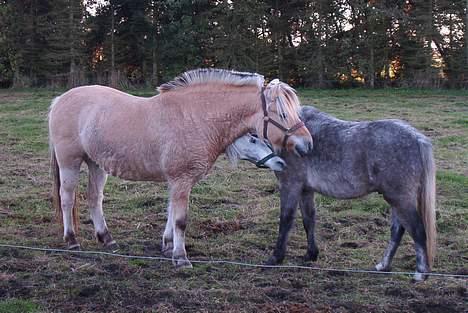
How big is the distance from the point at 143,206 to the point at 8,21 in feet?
67.9

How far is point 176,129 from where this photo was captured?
16.9 feet

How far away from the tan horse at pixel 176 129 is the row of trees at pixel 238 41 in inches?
686

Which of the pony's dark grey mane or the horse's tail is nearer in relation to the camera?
the pony's dark grey mane

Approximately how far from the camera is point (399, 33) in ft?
76.4

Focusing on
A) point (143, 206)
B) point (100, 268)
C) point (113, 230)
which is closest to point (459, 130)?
point (143, 206)

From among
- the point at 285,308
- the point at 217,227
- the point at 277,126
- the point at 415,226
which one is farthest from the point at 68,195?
the point at 415,226

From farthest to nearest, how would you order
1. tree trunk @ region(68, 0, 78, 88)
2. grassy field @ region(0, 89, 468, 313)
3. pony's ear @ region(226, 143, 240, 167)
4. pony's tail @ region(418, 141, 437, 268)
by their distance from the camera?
tree trunk @ region(68, 0, 78, 88), pony's ear @ region(226, 143, 240, 167), pony's tail @ region(418, 141, 437, 268), grassy field @ region(0, 89, 468, 313)

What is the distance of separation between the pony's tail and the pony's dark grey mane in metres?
1.49

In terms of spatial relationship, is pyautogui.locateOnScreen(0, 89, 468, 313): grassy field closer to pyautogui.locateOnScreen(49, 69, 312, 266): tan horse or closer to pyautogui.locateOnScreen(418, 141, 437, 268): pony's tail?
pyautogui.locateOnScreen(418, 141, 437, 268): pony's tail

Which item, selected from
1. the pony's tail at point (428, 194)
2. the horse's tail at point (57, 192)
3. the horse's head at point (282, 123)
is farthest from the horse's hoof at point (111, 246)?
the pony's tail at point (428, 194)

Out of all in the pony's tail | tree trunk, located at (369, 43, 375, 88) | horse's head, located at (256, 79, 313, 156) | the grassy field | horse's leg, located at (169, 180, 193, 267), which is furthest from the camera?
tree trunk, located at (369, 43, 375, 88)

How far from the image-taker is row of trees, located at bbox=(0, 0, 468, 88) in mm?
22609

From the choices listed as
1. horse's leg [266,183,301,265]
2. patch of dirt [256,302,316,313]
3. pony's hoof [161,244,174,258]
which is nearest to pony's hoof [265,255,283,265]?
horse's leg [266,183,301,265]

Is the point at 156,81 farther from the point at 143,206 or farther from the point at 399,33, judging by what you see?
the point at 143,206
